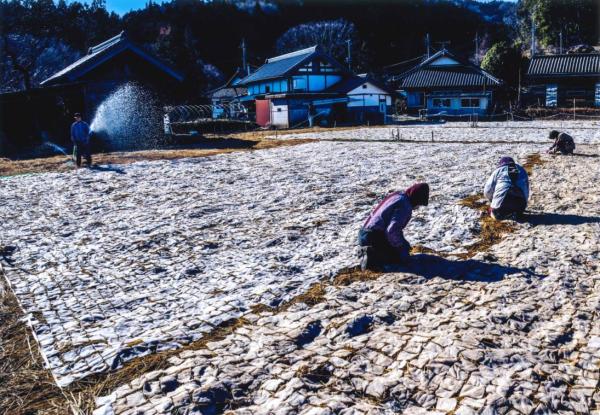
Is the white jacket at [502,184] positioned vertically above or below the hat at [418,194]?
below

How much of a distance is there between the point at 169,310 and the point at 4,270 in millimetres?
3312

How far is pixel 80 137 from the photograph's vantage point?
17.8 meters

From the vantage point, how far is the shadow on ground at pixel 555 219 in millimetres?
8883

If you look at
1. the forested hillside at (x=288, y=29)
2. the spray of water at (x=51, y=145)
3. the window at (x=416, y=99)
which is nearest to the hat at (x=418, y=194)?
the spray of water at (x=51, y=145)

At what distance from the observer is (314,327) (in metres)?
5.38

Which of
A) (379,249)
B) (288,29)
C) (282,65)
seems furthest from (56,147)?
(288,29)

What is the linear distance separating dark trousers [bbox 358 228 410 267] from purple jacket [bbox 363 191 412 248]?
0.31 feet

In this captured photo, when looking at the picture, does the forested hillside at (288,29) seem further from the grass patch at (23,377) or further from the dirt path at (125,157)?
the grass patch at (23,377)

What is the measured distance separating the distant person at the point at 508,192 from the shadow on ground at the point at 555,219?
241mm

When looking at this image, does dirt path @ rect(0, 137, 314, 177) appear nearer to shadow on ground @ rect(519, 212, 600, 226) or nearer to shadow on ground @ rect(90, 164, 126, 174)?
shadow on ground @ rect(90, 164, 126, 174)

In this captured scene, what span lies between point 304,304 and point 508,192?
16.4 ft

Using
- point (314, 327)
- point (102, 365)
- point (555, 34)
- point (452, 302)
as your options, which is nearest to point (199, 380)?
point (102, 365)

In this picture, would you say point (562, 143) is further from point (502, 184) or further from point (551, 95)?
point (551, 95)

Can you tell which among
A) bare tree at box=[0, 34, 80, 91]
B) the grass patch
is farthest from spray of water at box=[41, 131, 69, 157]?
the grass patch
